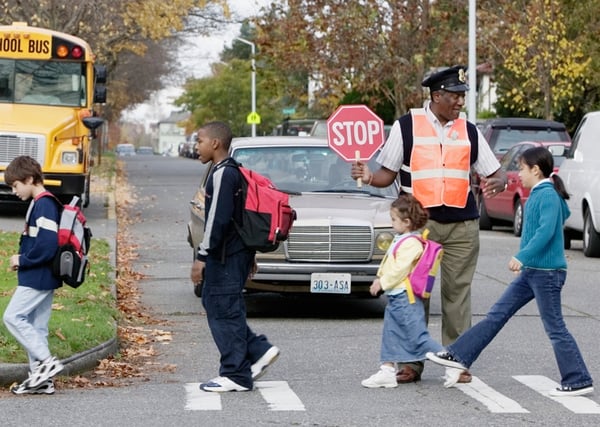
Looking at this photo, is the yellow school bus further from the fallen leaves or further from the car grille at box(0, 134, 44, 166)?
the fallen leaves

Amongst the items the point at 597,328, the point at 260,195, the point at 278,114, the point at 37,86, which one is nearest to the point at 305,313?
the point at 597,328

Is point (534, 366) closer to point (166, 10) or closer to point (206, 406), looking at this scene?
point (206, 406)

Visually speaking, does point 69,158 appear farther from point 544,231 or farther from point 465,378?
point 544,231

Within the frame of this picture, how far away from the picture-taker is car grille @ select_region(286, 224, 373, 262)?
12.4 m

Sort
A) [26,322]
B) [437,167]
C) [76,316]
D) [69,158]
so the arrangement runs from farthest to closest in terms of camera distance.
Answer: [69,158] → [76,316] → [437,167] → [26,322]

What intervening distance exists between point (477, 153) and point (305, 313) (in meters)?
4.11

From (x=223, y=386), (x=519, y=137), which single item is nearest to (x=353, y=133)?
(x=223, y=386)

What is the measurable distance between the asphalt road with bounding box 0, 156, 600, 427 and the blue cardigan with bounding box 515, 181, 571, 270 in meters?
0.84

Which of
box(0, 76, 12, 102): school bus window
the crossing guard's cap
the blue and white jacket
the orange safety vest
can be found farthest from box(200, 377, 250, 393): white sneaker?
box(0, 76, 12, 102): school bus window

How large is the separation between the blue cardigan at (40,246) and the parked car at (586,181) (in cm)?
1181

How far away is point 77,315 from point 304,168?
323 centimetres

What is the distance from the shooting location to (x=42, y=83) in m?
23.9

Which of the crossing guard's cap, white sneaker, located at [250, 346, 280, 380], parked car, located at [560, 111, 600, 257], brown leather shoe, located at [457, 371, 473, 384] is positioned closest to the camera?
white sneaker, located at [250, 346, 280, 380]

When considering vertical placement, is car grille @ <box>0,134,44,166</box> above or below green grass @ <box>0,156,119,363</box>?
above
